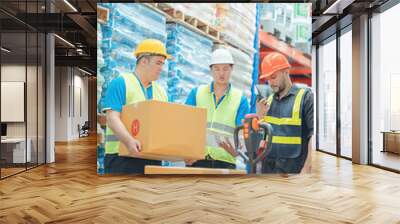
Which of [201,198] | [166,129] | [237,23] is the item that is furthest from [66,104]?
[201,198]

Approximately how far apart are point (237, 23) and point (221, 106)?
1.43 m

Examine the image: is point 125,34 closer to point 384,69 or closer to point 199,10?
point 199,10

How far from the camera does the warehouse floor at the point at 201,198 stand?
4.04m

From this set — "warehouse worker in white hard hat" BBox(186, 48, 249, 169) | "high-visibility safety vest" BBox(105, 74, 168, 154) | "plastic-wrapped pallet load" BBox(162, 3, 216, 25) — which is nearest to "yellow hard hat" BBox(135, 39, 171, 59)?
"high-visibility safety vest" BBox(105, 74, 168, 154)

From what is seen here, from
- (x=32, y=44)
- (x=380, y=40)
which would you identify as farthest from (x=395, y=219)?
(x=32, y=44)

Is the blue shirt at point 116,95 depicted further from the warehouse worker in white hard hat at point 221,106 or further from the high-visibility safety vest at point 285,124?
the high-visibility safety vest at point 285,124

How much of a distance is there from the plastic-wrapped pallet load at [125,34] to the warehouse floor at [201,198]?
1.54 m

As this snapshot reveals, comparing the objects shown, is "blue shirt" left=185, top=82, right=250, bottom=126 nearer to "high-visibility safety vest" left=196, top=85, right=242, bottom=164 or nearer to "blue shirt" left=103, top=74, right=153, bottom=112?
"high-visibility safety vest" left=196, top=85, right=242, bottom=164

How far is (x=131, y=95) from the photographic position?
6.43 meters

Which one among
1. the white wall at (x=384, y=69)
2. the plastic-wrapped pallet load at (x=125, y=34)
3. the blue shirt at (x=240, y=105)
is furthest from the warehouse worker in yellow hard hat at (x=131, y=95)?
the white wall at (x=384, y=69)

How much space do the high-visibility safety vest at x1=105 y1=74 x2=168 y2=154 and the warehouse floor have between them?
1.88 feet

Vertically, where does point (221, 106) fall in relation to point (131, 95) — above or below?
below

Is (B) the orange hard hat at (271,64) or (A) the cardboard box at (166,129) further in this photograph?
(B) the orange hard hat at (271,64)

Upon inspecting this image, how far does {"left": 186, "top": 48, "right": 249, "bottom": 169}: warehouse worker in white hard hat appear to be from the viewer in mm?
6586
